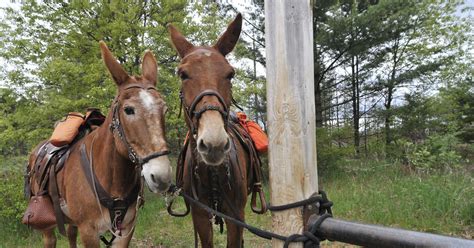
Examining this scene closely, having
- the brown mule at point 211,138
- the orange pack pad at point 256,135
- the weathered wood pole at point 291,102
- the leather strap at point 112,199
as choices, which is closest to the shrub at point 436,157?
the orange pack pad at point 256,135

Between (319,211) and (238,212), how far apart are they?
131 centimetres

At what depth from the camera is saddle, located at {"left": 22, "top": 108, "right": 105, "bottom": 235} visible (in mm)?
3248

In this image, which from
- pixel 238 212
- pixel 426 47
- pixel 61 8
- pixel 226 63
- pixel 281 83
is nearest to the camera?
pixel 281 83

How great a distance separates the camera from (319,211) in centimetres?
147

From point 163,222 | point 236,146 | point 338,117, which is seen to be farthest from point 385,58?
point 236,146

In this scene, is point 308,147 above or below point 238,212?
above

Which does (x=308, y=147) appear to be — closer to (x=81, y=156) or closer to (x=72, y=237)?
(x=81, y=156)

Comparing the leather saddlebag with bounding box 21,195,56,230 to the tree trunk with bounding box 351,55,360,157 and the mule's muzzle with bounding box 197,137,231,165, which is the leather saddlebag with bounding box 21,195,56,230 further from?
the tree trunk with bounding box 351,55,360,157

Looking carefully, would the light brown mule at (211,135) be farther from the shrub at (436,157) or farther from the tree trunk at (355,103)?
the tree trunk at (355,103)

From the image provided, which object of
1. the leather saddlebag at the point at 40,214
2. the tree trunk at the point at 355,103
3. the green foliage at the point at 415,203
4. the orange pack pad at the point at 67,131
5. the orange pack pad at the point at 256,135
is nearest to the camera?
the leather saddlebag at the point at 40,214

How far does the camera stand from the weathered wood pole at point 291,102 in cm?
142

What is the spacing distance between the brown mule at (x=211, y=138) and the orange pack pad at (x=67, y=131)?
1.18m

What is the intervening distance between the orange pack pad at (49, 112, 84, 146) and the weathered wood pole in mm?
2657

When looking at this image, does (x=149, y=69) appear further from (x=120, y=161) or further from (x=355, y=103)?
(x=355, y=103)
